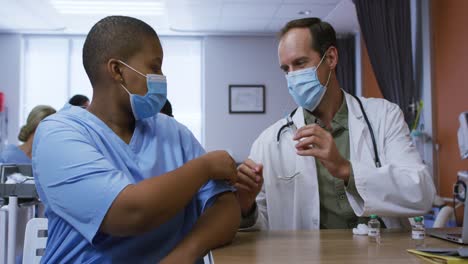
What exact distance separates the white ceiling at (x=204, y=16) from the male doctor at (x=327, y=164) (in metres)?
3.64

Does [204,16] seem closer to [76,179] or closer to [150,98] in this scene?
[150,98]

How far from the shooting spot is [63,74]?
6.62m

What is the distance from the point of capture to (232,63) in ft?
21.8

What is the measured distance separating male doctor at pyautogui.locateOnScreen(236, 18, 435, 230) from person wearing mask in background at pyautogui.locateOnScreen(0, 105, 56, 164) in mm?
2132

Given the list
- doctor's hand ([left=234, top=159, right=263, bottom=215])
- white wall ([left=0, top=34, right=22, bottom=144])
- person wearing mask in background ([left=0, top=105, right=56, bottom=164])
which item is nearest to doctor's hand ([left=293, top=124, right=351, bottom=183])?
doctor's hand ([left=234, top=159, right=263, bottom=215])

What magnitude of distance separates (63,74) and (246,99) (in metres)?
2.74

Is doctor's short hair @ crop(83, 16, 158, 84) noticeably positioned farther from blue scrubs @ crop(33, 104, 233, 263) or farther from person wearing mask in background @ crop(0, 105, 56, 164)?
person wearing mask in background @ crop(0, 105, 56, 164)

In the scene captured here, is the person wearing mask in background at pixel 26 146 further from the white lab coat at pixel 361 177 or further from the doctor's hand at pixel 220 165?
the doctor's hand at pixel 220 165

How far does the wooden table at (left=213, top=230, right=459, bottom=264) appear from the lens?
970mm

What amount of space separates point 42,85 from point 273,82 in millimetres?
3439

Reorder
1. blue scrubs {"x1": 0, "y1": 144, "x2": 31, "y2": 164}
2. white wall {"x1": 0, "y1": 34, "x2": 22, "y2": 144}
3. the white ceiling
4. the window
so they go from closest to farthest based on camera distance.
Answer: blue scrubs {"x1": 0, "y1": 144, "x2": 31, "y2": 164} → the white ceiling → white wall {"x1": 0, "y1": 34, "x2": 22, "y2": 144} → the window

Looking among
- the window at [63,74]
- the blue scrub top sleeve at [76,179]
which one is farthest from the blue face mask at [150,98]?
the window at [63,74]

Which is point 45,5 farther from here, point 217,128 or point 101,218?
point 101,218

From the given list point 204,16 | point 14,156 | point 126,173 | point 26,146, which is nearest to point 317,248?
point 126,173
